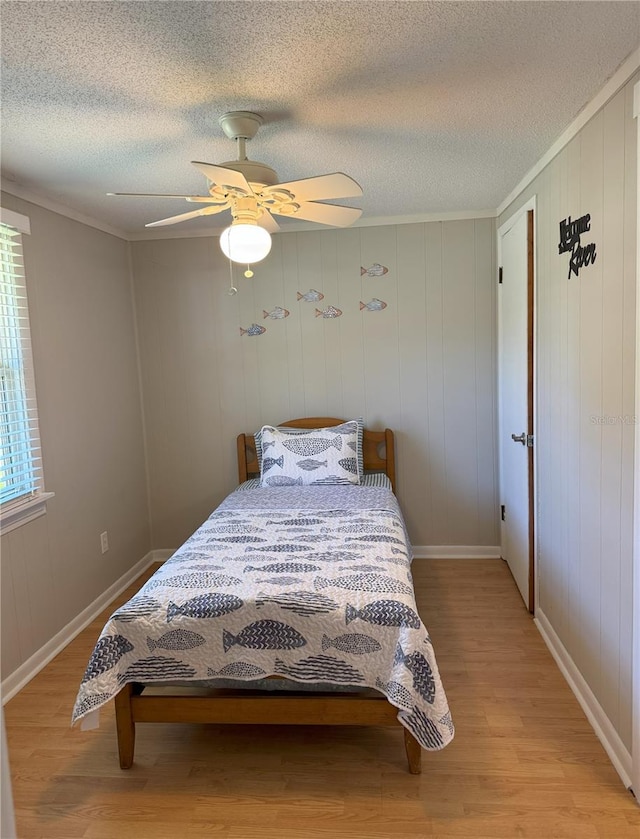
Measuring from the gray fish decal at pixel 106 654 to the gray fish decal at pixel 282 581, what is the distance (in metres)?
0.52

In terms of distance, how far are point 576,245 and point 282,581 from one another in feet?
5.76

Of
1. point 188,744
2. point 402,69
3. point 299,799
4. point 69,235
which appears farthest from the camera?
point 69,235

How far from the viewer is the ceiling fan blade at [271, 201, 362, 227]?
230 centimetres

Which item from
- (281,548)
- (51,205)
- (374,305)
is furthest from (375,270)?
(281,548)

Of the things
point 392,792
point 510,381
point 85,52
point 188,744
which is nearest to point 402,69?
point 85,52

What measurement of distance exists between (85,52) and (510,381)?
8.85 ft

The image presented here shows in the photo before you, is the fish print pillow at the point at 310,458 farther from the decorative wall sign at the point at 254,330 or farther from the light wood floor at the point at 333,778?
the light wood floor at the point at 333,778

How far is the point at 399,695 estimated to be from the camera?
192cm

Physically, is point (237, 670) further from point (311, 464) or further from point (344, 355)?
point (344, 355)

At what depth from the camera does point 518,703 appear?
238 cm

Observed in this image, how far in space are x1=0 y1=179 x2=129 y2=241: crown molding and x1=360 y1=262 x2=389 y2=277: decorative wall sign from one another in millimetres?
1639

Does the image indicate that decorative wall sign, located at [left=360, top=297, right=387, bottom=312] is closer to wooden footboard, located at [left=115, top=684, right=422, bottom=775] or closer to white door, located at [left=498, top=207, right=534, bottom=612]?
Result: white door, located at [left=498, top=207, right=534, bottom=612]

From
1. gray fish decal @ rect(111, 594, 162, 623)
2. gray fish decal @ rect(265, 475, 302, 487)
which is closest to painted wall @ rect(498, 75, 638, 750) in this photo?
gray fish decal @ rect(265, 475, 302, 487)

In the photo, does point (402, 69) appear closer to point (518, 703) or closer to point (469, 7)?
point (469, 7)
